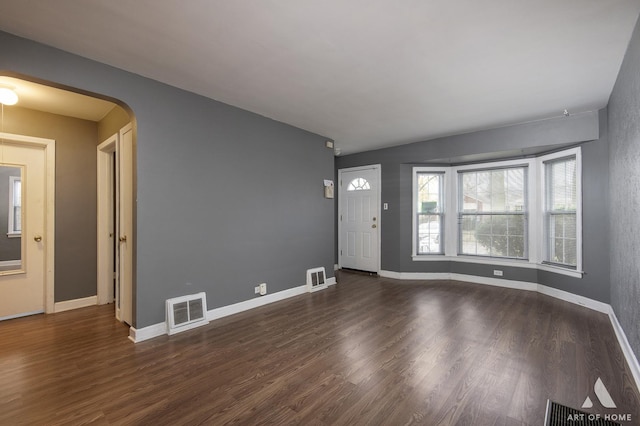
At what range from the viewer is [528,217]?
4742mm

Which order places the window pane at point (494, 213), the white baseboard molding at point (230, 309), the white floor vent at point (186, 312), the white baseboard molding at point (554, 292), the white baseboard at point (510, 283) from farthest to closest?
the window pane at point (494, 213)
the white baseboard at point (510, 283)
the white floor vent at point (186, 312)
the white baseboard molding at point (230, 309)
the white baseboard molding at point (554, 292)

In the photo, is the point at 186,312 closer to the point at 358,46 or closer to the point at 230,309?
the point at 230,309

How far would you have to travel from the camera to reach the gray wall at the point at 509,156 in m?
3.76

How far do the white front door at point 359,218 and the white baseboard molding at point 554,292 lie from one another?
55 cm

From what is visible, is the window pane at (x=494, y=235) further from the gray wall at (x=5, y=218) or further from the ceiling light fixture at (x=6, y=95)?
the gray wall at (x=5, y=218)

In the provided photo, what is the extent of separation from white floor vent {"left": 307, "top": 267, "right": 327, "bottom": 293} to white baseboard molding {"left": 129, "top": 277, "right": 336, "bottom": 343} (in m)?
0.10

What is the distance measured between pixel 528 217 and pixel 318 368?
435 centimetres

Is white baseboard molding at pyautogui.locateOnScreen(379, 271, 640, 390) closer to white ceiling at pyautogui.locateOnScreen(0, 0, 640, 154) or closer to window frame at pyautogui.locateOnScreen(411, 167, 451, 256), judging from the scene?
window frame at pyautogui.locateOnScreen(411, 167, 451, 256)

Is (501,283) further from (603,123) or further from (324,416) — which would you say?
(324,416)

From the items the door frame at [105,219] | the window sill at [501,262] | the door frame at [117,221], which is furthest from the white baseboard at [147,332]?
the window sill at [501,262]

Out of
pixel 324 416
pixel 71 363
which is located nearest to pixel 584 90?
pixel 324 416

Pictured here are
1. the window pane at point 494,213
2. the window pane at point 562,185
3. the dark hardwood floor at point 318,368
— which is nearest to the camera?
the dark hardwood floor at point 318,368

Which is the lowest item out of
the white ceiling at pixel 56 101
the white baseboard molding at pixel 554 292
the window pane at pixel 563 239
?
the white baseboard molding at pixel 554 292

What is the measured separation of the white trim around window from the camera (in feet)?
13.4
